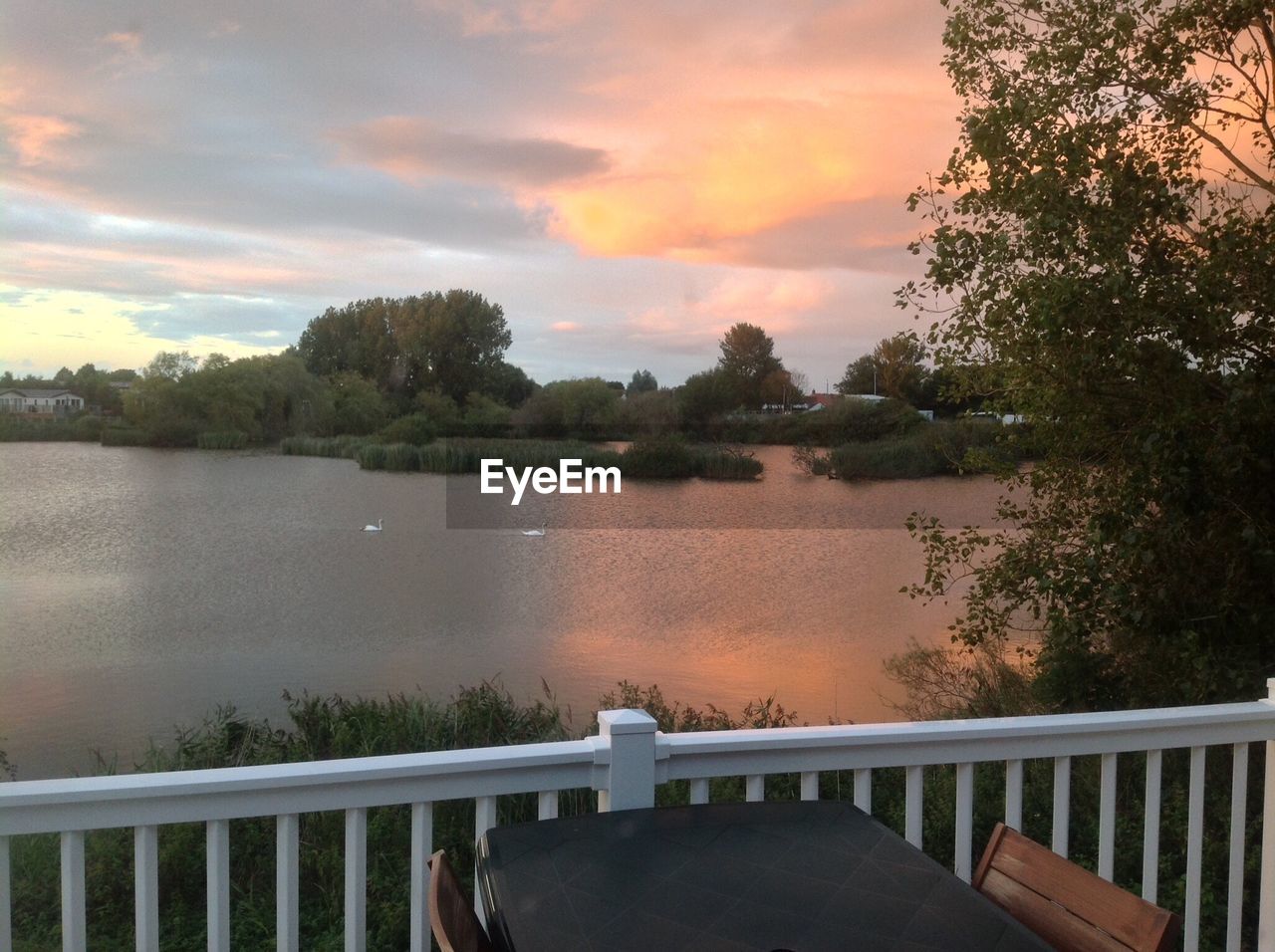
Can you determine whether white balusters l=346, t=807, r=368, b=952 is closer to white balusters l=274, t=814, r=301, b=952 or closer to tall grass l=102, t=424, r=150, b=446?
white balusters l=274, t=814, r=301, b=952

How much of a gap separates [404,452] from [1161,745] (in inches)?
252

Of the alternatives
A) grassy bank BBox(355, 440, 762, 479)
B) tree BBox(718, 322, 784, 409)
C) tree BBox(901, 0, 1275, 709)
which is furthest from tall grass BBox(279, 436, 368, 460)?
tree BBox(901, 0, 1275, 709)

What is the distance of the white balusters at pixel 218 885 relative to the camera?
4.07ft

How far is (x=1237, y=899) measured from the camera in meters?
1.70

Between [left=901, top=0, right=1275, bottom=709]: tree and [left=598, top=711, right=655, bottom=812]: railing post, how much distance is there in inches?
118

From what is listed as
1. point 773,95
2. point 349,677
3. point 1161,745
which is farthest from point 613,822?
point 773,95

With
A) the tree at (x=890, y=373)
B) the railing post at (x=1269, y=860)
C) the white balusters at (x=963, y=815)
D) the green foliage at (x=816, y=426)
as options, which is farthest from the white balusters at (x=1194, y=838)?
the green foliage at (x=816, y=426)

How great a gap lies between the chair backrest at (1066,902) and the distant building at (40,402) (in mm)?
6910

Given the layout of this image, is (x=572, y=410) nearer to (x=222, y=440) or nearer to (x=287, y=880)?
(x=222, y=440)

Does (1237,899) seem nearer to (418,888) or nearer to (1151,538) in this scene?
(418,888)

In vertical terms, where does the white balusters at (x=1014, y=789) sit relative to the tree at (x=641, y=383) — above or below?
below

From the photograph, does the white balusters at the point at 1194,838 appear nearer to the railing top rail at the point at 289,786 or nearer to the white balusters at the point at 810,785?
the white balusters at the point at 810,785

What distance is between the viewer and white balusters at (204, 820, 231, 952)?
48.8 inches

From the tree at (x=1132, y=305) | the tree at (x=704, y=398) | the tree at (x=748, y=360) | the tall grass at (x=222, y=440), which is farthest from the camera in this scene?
the tree at (x=748, y=360)
